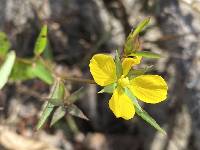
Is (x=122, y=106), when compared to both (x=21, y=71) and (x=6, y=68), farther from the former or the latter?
(x=21, y=71)

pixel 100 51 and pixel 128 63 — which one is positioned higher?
pixel 128 63

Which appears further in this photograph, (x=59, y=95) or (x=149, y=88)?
(x=59, y=95)

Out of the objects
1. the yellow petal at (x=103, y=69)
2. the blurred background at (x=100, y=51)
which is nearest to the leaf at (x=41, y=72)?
the blurred background at (x=100, y=51)

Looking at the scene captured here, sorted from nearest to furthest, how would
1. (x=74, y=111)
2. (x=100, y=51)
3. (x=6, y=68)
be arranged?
(x=74, y=111) → (x=6, y=68) → (x=100, y=51)

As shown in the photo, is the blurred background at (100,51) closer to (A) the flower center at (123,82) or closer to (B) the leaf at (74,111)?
(B) the leaf at (74,111)

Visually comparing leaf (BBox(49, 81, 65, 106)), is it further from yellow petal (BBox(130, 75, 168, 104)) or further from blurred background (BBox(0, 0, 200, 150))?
blurred background (BBox(0, 0, 200, 150))

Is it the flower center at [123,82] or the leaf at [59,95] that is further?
the leaf at [59,95]

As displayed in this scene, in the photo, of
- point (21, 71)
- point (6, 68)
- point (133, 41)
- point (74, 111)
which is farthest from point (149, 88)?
point (21, 71)
